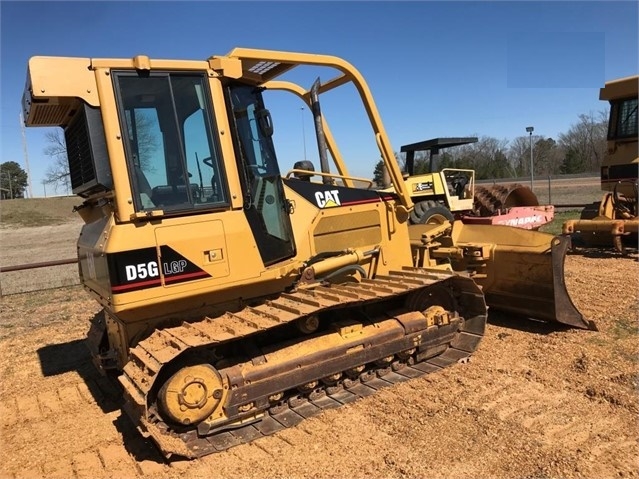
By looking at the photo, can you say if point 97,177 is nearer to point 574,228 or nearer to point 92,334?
point 92,334

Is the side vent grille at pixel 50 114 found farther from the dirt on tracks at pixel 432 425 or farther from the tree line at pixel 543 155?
the tree line at pixel 543 155

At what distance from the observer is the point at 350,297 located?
4.38 metres

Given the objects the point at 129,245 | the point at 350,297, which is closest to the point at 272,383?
the point at 350,297

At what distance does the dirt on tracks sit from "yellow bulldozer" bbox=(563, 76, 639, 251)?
4821mm

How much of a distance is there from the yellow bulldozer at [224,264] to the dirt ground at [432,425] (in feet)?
0.90

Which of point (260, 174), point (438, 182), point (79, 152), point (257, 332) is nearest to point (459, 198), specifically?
point (438, 182)

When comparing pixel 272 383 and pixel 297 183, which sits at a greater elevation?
pixel 297 183

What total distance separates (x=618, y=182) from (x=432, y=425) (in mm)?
9678

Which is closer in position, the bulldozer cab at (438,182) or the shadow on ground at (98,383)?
the shadow on ground at (98,383)

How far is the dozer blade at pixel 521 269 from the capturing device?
571 centimetres

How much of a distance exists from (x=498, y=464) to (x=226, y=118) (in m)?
3.18

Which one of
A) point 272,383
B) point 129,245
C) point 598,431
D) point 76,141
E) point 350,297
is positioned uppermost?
point 76,141

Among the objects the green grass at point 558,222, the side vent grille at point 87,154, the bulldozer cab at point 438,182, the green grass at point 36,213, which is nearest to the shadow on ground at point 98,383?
the side vent grille at point 87,154

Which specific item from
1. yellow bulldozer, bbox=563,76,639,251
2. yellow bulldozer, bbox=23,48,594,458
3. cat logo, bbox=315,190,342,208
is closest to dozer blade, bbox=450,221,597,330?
yellow bulldozer, bbox=23,48,594,458
